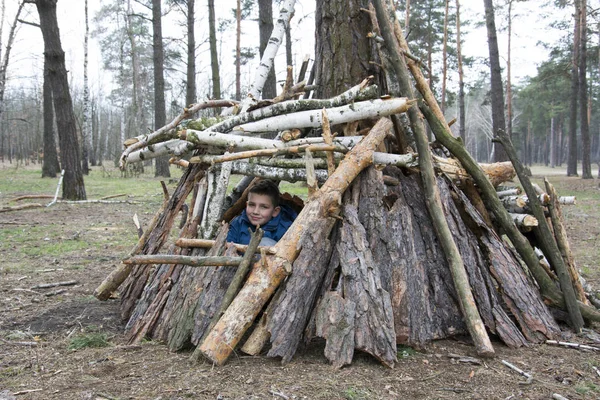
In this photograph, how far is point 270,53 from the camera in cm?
511

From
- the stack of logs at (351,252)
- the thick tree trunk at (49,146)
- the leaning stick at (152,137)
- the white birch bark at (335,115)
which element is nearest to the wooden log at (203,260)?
the stack of logs at (351,252)

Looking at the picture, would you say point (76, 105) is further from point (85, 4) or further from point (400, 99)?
point (400, 99)

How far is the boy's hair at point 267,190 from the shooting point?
4.03 m

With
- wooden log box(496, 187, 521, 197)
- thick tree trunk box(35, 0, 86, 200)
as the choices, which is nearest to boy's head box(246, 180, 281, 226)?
wooden log box(496, 187, 521, 197)

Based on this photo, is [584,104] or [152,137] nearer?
[152,137]

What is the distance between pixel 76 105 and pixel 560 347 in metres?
57.5

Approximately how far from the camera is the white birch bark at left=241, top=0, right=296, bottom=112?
15.9 ft

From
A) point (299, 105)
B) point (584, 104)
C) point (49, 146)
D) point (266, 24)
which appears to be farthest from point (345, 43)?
point (584, 104)

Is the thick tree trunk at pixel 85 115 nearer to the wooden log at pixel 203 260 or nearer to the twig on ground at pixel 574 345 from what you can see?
the wooden log at pixel 203 260

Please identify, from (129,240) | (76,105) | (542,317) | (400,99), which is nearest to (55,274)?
(129,240)

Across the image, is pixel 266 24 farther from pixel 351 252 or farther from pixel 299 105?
pixel 351 252

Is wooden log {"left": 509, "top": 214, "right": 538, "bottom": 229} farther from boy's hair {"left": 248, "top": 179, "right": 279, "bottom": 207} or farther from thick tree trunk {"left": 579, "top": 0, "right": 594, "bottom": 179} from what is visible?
thick tree trunk {"left": 579, "top": 0, "right": 594, "bottom": 179}

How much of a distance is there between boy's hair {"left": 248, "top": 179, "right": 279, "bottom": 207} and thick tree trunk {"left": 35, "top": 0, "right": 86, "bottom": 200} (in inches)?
363

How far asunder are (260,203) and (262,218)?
0.13 metres
